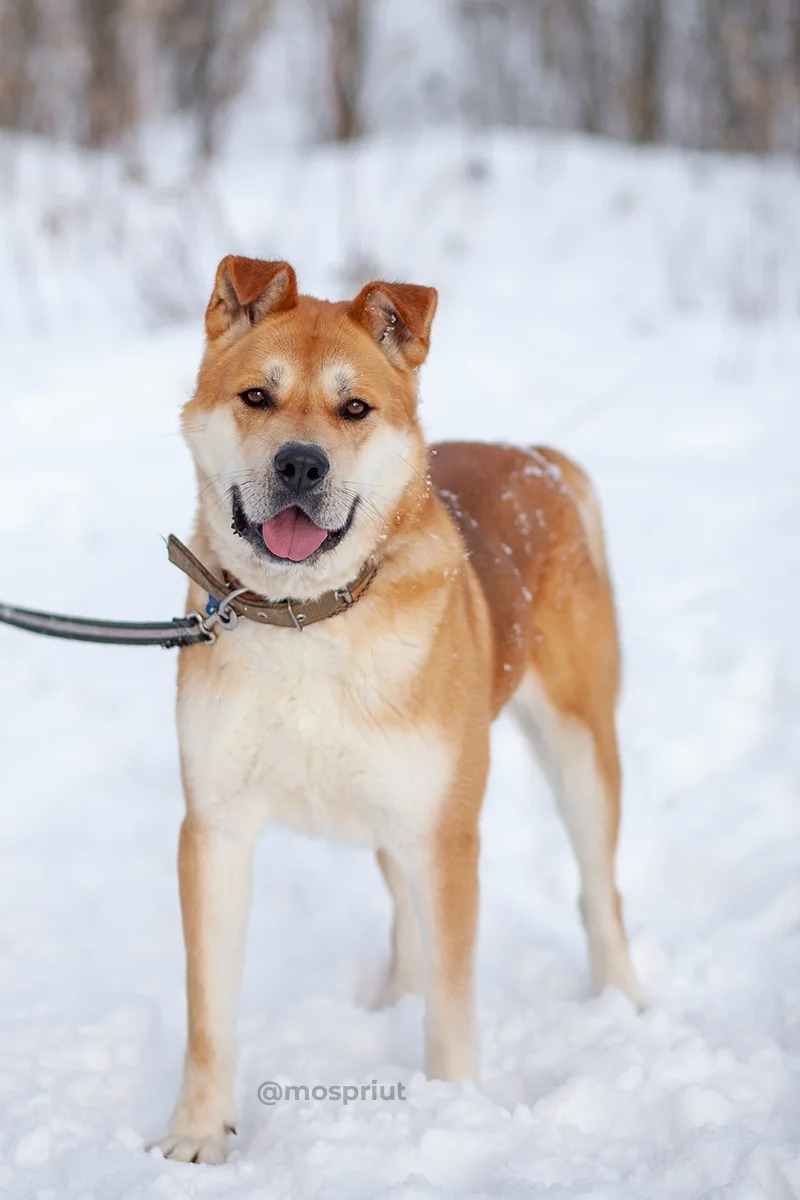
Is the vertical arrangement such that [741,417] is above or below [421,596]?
below

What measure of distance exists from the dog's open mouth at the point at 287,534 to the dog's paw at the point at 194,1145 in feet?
4.04

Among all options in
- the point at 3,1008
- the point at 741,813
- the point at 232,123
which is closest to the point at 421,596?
the point at 3,1008

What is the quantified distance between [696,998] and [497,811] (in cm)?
108

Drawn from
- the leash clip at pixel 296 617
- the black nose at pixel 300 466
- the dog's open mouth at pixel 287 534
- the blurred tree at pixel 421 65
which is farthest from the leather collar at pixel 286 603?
the blurred tree at pixel 421 65

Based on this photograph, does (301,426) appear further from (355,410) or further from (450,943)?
(450,943)

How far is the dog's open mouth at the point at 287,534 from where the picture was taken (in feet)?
7.99

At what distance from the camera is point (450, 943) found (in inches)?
108

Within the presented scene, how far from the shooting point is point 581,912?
349 centimetres

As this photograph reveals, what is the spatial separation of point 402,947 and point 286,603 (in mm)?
1241

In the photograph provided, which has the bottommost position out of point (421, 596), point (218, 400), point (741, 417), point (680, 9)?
point (741, 417)

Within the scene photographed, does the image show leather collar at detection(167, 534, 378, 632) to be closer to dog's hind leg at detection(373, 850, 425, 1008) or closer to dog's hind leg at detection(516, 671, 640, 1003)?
dog's hind leg at detection(516, 671, 640, 1003)

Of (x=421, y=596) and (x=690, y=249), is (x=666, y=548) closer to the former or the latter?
(x=421, y=596)

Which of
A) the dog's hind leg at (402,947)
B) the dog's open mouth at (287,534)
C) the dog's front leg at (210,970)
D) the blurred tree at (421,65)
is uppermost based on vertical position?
the blurred tree at (421,65)

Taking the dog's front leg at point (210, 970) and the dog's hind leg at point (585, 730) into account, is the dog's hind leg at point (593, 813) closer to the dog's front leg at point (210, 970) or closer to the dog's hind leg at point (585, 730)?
the dog's hind leg at point (585, 730)
